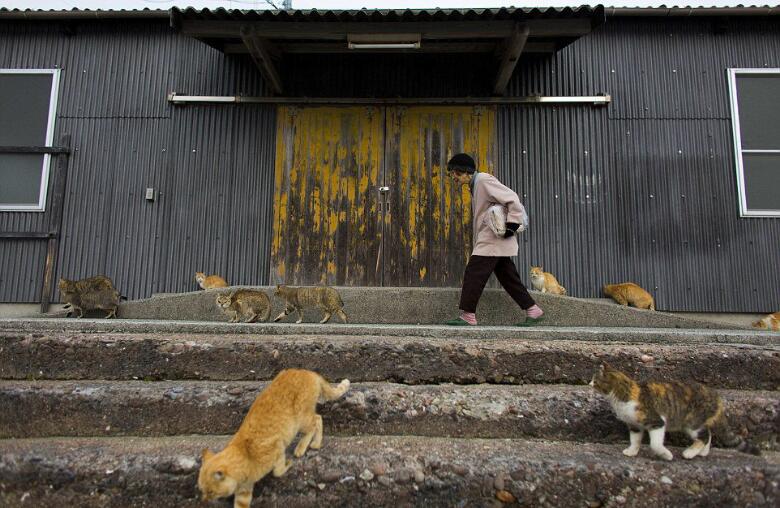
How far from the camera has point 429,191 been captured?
6.80m

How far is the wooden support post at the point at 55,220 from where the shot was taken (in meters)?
6.54

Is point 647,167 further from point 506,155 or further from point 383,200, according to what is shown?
point 383,200

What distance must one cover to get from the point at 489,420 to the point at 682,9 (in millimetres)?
7008

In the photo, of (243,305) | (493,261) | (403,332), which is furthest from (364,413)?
(243,305)

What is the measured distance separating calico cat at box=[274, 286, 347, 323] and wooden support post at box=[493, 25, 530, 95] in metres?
3.72

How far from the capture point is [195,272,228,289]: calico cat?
251 inches

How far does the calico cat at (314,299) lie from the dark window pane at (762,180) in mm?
6027

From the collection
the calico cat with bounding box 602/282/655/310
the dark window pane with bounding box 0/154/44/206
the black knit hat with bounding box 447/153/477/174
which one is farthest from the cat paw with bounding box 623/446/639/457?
the dark window pane with bounding box 0/154/44/206

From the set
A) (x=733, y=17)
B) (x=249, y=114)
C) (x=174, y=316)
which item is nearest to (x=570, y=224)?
(x=733, y=17)

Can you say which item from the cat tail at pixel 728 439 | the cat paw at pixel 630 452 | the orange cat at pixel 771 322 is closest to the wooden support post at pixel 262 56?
the cat paw at pixel 630 452

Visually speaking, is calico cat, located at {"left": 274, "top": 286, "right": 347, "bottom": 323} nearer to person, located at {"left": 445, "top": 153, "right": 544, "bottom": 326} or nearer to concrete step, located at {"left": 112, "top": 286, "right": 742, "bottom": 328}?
concrete step, located at {"left": 112, "top": 286, "right": 742, "bottom": 328}

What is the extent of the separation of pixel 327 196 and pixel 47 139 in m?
4.28

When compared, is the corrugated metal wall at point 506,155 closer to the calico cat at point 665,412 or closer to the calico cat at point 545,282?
the calico cat at point 545,282

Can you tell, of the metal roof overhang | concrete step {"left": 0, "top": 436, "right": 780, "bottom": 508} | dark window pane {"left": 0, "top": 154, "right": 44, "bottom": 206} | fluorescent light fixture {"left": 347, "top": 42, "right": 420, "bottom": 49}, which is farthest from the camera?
dark window pane {"left": 0, "top": 154, "right": 44, "bottom": 206}
